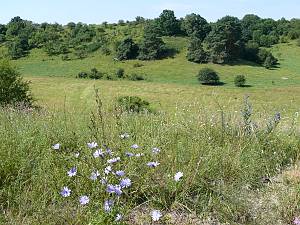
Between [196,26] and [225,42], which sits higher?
[196,26]

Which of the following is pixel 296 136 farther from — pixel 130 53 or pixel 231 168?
pixel 130 53

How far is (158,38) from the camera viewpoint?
124 m

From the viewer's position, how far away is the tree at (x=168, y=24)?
141000 millimetres

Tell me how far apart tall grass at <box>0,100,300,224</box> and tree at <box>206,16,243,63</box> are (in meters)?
113

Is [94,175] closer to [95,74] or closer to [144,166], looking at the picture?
[144,166]

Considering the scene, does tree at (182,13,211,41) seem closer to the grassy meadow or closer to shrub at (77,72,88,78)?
shrub at (77,72,88,78)

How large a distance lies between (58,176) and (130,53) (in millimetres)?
119475

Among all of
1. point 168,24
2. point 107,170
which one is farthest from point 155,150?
point 168,24

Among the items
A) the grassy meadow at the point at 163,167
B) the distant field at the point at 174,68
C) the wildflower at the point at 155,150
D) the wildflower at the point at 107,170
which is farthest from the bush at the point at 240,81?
the wildflower at the point at 107,170

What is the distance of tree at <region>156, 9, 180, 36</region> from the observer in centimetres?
14100

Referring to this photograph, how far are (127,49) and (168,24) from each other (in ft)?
89.3

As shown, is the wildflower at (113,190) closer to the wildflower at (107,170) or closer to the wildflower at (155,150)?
the wildflower at (107,170)

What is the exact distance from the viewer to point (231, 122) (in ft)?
16.4

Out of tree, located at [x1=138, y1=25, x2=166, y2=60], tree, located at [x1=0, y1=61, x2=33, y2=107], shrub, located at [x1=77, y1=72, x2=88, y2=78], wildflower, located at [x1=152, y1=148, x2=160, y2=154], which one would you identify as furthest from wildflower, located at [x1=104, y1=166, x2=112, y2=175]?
tree, located at [x1=138, y1=25, x2=166, y2=60]
